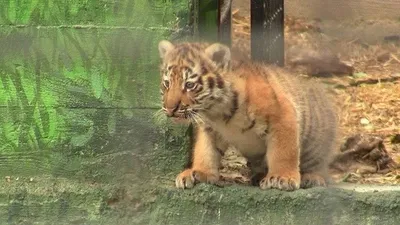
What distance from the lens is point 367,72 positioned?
6809 mm

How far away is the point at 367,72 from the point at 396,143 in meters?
1.11

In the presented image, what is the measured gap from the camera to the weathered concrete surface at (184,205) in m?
4.23

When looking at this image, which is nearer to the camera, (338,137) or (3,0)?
(3,0)

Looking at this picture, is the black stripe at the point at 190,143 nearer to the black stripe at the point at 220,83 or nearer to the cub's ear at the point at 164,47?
the black stripe at the point at 220,83

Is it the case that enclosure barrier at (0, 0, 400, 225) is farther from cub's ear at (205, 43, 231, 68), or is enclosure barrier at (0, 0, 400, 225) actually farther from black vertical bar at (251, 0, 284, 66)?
cub's ear at (205, 43, 231, 68)

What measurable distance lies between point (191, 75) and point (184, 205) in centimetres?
62

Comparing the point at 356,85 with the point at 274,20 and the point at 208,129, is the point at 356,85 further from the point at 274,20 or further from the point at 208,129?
the point at 208,129

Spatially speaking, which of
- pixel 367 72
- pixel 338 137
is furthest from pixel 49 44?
pixel 367 72

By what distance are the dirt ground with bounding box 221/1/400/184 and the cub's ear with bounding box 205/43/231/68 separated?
85 centimetres

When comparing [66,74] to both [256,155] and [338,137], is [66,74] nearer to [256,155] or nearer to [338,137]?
[256,155]

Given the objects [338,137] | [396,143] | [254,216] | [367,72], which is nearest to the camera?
[254,216]

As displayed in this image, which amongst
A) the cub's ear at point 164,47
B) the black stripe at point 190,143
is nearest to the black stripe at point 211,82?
the cub's ear at point 164,47

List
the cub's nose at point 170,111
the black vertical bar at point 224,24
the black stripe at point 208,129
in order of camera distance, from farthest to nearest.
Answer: the black vertical bar at point 224,24 < the black stripe at point 208,129 < the cub's nose at point 170,111

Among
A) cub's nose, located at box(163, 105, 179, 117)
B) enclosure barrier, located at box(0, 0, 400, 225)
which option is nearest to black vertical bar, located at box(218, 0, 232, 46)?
enclosure barrier, located at box(0, 0, 400, 225)
